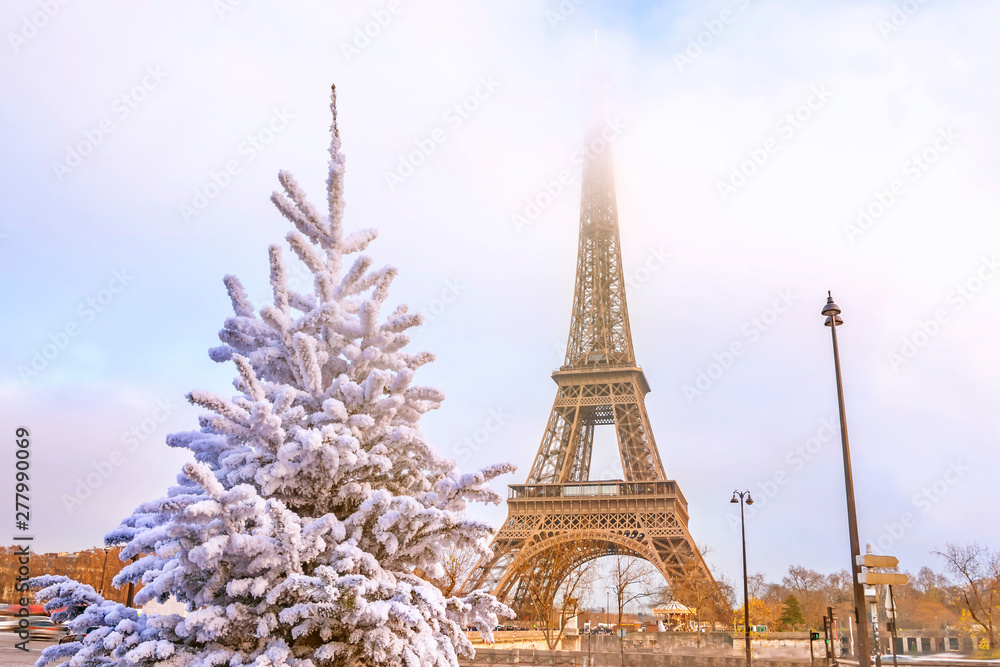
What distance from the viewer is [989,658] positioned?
40.3 meters

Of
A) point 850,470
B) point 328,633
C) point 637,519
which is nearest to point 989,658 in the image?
point 637,519

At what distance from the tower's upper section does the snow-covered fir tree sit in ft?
192

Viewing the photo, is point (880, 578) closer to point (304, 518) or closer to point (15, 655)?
point (304, 518)

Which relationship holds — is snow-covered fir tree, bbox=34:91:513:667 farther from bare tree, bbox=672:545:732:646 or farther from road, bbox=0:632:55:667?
bare tree, bbox=672:545:732:646

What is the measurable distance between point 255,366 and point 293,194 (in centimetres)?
202

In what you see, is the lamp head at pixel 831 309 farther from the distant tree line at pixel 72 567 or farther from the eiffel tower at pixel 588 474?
the distant tree line at pixel 72 567

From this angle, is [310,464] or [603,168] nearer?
[310,464]

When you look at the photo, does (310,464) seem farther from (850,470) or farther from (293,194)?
(850,470)

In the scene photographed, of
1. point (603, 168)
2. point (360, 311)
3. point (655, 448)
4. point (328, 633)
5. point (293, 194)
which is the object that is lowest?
point (328, 633)

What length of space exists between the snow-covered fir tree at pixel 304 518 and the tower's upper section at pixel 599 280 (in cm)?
5854

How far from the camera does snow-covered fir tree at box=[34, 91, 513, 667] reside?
21.1 ft

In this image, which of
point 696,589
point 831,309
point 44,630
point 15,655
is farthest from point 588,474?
point 831,309

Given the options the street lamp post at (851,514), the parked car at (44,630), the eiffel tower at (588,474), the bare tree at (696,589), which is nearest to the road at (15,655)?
the parked car at (44,630)

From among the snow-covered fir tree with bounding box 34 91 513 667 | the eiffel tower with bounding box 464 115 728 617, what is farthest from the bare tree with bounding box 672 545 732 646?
the snow-covered fir tree with bounding box 34 91 513 667
